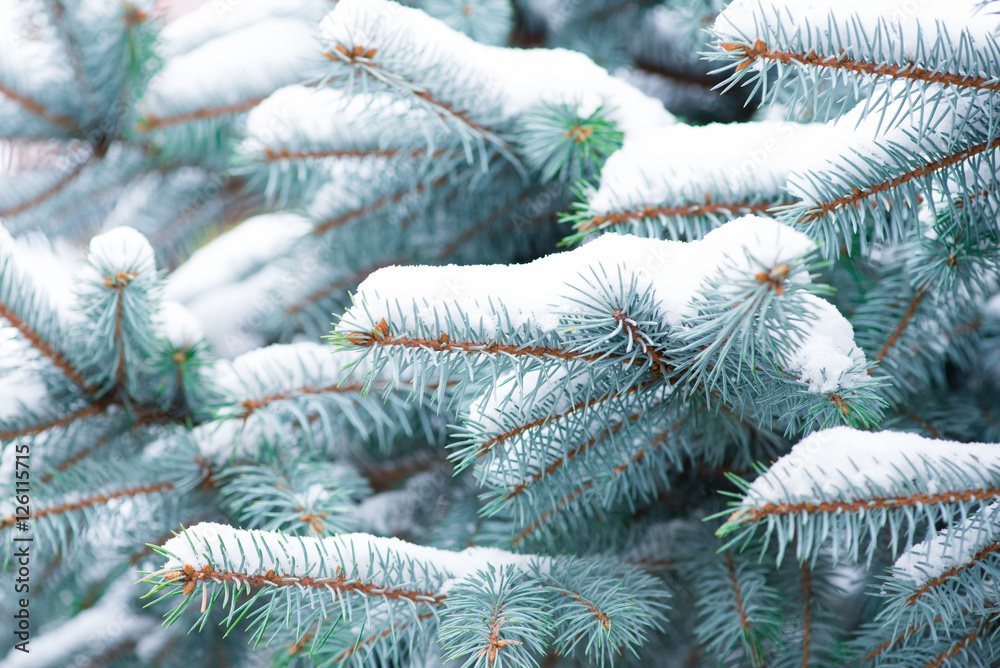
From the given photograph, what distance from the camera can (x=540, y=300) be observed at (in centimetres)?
43

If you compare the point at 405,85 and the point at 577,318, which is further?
the point at 405,85

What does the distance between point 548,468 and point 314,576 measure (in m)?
0.20

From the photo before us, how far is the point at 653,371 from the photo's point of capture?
0.46 m

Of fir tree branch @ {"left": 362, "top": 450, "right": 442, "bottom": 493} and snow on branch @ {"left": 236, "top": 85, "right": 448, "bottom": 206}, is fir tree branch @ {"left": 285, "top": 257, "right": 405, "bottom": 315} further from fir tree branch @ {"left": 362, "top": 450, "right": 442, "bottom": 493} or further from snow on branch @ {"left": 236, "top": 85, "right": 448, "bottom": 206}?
fir tree branch @ {"left": 362, "top": 450, "right": 442, "bottom": 493}

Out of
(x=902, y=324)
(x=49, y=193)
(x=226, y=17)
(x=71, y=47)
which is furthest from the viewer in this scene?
(x=226, y=17)

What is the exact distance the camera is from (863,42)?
1.42 feet

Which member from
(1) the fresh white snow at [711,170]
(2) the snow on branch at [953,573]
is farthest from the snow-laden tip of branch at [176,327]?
(2) the snow on branch at [953,573]

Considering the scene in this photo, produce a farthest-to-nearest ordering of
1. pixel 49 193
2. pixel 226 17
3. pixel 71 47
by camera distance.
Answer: pixel 226 17, pixel 49 193, pixel 71 47

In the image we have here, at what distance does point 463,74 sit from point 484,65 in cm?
3

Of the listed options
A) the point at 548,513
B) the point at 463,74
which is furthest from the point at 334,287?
the point at 548,513

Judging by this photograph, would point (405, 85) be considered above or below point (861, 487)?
above

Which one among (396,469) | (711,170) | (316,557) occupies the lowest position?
(396,469)

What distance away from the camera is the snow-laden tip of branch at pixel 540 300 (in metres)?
0.41

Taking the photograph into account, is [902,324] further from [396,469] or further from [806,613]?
[396,469]
